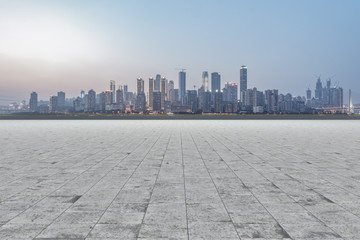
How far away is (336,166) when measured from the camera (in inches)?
460

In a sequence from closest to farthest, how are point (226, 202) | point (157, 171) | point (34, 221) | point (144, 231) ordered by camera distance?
point (144, 231), point (34, 221), point (226, 202), point (157, 171)

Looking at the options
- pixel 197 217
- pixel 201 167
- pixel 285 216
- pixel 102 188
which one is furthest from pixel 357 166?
pixel 102 188

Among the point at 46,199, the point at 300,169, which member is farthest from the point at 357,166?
the point at 46,199

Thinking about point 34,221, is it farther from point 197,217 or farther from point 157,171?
point 157,171

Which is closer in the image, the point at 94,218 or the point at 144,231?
the point at 144,231

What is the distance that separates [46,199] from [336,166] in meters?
10.7

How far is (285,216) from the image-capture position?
19.9ft

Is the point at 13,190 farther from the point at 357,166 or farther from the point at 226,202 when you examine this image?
the point at 357,166

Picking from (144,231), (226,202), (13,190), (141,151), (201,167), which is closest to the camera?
(144,231)

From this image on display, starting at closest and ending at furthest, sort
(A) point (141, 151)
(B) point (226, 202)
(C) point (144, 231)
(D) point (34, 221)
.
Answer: (C) point (144, 231) < (D) point (34, 221) < (B) point (226, 202) < (A) point (141, 151)

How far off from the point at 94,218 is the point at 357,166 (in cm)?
1067

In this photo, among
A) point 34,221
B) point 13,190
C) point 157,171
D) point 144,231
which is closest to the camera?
point 144,231

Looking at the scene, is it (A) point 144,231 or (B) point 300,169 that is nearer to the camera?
(A) point 144,231

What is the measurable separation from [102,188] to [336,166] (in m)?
9.21
